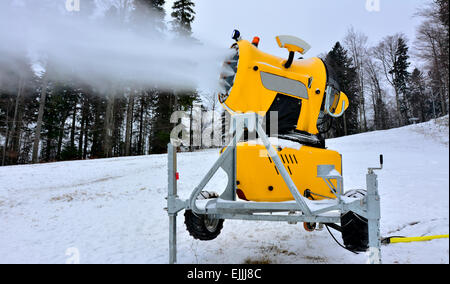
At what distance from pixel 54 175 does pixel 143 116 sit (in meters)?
24.0

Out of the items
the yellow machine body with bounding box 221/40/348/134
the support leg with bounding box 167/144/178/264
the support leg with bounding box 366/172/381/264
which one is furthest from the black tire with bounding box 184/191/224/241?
the support leg with bounding box 366/172/381/264

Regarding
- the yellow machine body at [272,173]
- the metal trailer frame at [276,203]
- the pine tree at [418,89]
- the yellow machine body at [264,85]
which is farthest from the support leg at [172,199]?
the pine tree at [418,89]

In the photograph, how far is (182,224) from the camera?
6.00 m

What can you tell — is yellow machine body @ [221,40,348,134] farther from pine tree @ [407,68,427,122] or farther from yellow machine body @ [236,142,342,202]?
pine tree @ [407,68,427,122]

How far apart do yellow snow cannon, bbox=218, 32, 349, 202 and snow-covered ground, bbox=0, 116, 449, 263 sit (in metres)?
0.85

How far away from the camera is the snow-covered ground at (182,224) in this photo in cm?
136

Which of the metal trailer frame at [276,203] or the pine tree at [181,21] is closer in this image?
the metal trailer frame at [276,203]

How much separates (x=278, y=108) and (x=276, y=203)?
1.16m

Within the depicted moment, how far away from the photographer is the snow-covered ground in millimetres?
1364

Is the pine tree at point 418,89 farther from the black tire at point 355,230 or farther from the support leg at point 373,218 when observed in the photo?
the black tire at point 355,230

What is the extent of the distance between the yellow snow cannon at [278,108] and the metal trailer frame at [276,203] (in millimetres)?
217

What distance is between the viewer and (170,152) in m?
3.08

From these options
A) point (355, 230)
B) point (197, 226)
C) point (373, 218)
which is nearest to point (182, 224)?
point (197, 226)
